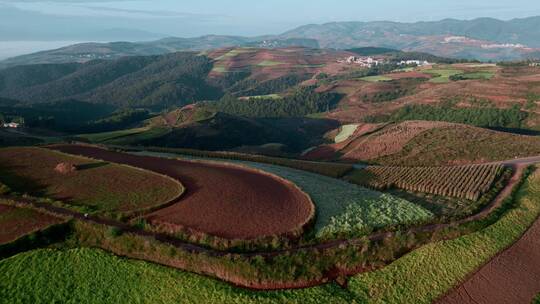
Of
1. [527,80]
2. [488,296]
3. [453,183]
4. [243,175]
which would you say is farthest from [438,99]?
[488,296]

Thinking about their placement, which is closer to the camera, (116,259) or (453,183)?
(116,259)

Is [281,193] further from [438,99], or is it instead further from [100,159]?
[438,99]

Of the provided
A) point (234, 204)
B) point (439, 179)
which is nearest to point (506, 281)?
point (439, 179)

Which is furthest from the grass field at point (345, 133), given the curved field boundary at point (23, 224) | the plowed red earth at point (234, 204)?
the curved field boundary at point (23, 224)

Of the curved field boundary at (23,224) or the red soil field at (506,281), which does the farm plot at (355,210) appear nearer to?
the red soil field at (506,281)

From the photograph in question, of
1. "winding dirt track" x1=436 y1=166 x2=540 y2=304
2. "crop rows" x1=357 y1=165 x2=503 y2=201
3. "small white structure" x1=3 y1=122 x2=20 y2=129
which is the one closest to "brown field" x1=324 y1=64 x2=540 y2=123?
"crop rows" x1=357 y1=165 x2=503 y2=201

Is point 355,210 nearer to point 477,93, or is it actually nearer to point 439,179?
point 439,179
